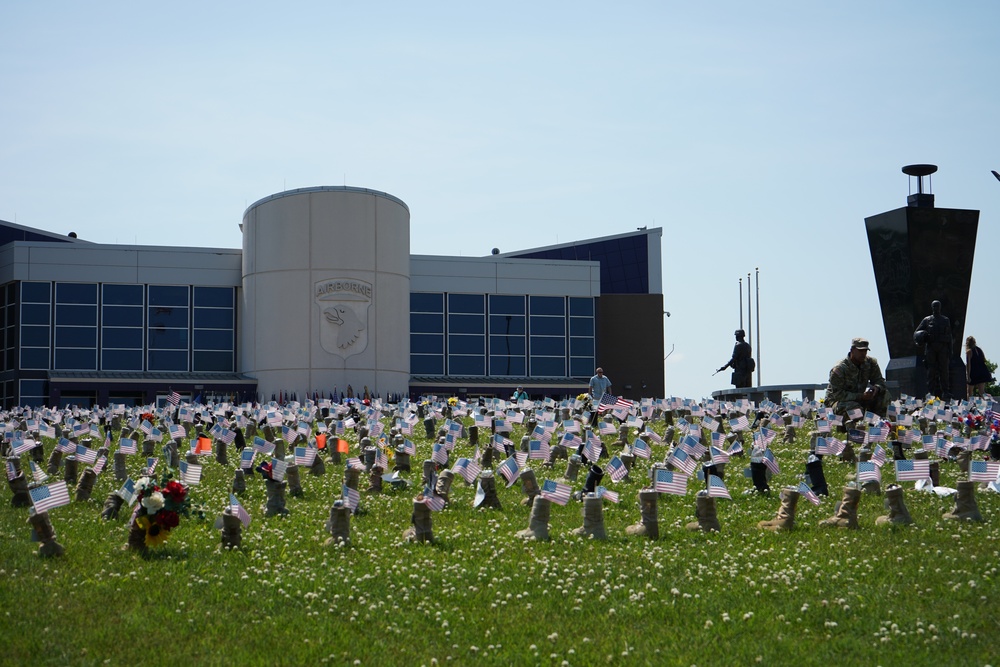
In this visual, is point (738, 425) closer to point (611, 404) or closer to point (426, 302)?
point (611, 404)

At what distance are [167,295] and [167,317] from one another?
118cm

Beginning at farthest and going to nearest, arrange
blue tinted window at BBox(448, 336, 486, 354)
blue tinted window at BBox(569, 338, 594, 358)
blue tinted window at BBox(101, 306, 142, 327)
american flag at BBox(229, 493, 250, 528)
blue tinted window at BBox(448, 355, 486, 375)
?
blue tinted window at BBox(569, 338, 594, 358) < blue tinted window at BBox(448, 336, 486, 354) < blue tinted window at BBox(448, 355, 486, 375) < blue tinted window at BBox(101, 306, 142, 327) < american flag at BBox(229, 493, 250, 528)

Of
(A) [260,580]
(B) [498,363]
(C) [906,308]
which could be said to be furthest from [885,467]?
(B) [498,363]

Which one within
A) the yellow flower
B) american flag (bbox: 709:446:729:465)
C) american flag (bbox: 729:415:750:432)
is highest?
american flag (bbox: 729:415:750:432)

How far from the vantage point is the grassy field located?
28.9ft

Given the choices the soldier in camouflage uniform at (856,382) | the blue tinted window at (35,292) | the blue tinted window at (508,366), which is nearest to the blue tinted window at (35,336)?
the blue tinted window at (35,292)

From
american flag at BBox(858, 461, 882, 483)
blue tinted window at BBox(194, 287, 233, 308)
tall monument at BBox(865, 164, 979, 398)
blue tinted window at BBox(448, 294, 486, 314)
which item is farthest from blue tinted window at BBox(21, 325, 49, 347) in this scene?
american flag at BBox(858, 461, 882, 483)

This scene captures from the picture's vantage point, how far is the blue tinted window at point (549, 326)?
68.2 meters

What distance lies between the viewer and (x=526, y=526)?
13445 mm

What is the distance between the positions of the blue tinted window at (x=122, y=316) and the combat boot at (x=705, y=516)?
52705 mm

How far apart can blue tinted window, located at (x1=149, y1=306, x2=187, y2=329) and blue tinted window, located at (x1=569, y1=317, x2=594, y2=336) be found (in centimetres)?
A: 2223

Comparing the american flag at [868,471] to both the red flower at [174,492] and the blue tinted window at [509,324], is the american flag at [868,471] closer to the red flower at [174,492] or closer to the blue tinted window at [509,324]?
the red flower at [174,492]

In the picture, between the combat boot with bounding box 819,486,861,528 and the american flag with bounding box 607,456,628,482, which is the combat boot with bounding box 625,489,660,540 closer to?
the combat boot with bounding box 819,486,861,528

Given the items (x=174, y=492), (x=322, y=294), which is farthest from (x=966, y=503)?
(x=322, y=294)
